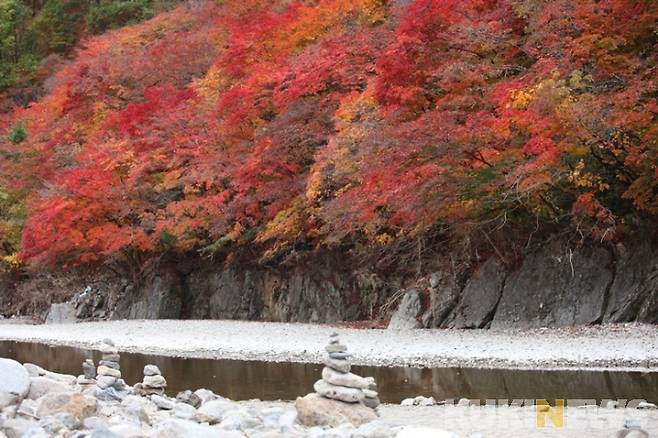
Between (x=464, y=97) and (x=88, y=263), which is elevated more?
(x=464, y=97)

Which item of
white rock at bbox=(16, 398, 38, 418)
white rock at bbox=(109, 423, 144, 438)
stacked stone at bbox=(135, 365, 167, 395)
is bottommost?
stacked stone at bbox=(135, 365, 167, 395)

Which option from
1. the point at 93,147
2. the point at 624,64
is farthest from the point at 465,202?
the point at 93,147

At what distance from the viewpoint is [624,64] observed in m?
15.6

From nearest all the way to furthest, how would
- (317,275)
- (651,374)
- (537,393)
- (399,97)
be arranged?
(537,393), (651,374), (399,97), (317,275)

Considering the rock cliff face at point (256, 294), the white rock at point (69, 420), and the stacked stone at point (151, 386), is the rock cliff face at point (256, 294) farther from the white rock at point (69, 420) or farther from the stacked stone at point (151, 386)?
the white rock at point (69, 420)

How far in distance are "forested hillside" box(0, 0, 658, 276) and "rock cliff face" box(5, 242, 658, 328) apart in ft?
2.00

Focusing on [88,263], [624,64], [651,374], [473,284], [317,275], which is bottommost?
[88,263]

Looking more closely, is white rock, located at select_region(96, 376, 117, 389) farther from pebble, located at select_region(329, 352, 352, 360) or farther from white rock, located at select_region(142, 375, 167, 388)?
pebble, located at select_region(329, 352, 352, 360)

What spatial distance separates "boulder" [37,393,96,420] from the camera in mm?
7883

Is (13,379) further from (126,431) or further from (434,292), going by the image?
(434,292)

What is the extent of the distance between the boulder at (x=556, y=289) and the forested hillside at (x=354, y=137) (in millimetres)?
572

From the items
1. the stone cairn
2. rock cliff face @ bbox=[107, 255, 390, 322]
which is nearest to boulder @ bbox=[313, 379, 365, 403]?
the stone cairn

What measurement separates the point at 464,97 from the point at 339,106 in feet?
18.3

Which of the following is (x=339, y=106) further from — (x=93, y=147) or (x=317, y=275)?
(x=93, y=147)
